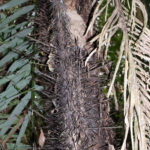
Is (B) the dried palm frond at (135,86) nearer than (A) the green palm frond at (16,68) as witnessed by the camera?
Yes

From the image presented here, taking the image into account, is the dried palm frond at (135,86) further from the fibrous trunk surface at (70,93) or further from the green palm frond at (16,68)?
the green palm frond at (16,68)

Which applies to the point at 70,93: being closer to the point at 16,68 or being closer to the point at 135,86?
the point at 135,86

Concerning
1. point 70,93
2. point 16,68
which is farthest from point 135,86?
point 16,68

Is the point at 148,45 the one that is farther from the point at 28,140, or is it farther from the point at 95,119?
the point at 28,140

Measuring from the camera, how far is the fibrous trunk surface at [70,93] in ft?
2.28

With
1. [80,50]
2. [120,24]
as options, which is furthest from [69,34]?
[120,24]

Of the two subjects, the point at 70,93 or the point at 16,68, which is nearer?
the point at 70,93

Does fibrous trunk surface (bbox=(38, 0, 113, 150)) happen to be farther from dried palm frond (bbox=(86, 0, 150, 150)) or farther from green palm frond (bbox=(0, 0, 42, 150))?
green palm frond (bbox=(0, 0, 42, 150))

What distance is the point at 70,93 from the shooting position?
2.27 ft

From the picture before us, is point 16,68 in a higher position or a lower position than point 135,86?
higher

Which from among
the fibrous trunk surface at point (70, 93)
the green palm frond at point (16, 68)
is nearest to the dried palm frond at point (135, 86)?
the fibrous trunk surface at point (70, 93)

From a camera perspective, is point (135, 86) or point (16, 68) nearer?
point (135, 86)

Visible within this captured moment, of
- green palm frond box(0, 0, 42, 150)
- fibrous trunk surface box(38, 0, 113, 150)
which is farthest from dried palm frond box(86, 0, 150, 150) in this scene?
green palm frond box(0, 0, 42, 150)

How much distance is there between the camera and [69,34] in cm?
72
